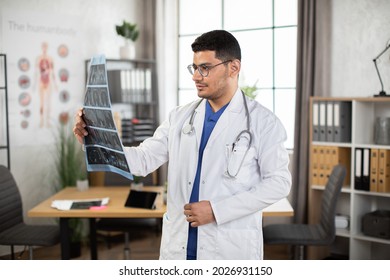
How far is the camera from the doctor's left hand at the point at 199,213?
1.77m

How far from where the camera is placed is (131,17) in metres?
2.99

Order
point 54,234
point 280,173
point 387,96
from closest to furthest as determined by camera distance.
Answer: point 280,173
point 387,96
point 54,234

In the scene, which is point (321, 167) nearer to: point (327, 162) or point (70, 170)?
point (327, 162)

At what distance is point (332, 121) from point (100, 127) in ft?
7.51

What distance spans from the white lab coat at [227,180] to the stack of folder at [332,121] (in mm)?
1808

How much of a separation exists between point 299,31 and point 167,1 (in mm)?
983

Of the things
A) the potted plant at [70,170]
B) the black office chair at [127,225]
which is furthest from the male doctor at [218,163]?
the potted plant at [70,170]

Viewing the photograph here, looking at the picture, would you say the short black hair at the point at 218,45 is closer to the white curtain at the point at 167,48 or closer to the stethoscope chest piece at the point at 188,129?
the stethoscope chest piece at the point at 188,129

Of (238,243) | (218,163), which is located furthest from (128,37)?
(238,243)

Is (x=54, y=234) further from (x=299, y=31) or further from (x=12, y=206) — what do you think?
(x=299, y=31)

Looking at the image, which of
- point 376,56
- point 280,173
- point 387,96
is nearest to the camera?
point 280,173

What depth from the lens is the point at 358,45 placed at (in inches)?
105
